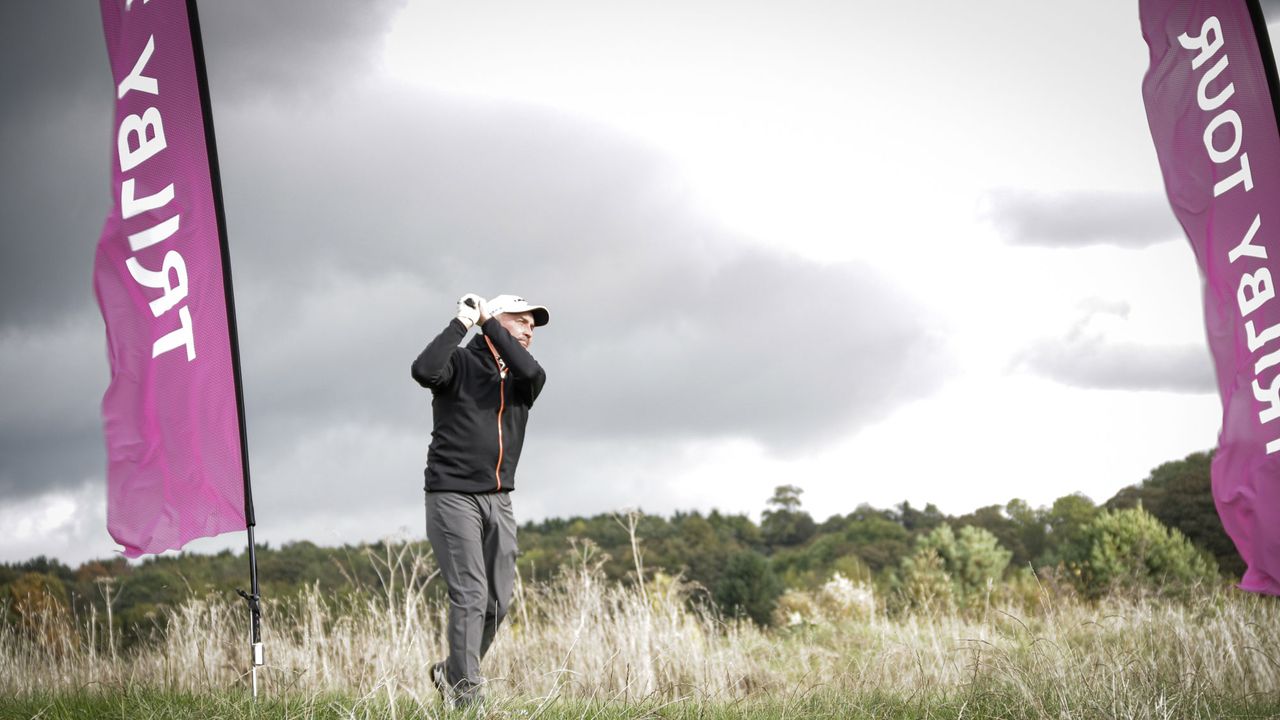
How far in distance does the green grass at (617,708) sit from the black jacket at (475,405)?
1.09m

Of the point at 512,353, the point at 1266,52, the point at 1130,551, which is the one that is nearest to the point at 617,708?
the point at 512,353

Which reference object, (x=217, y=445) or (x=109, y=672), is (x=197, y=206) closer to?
(x=217, y=445)

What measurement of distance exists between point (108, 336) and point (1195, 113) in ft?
20.9

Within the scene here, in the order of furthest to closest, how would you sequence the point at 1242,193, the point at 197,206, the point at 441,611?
the point at 441,611, the point at 1242,193, the point at 197,206

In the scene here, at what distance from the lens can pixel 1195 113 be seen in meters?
5.88

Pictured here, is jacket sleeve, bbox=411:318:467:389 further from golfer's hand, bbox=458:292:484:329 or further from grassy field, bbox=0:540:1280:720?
grassy field, bbox=0:540:1280:720

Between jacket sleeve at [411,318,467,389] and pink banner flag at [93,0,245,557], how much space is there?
1212mm

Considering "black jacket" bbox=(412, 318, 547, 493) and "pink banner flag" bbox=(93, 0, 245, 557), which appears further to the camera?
"pink banner flag" bbox=(93, 0, 245, 557)

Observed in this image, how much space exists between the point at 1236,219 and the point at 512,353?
14.0 feet

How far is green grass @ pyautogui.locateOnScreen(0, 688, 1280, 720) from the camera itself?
4.23m

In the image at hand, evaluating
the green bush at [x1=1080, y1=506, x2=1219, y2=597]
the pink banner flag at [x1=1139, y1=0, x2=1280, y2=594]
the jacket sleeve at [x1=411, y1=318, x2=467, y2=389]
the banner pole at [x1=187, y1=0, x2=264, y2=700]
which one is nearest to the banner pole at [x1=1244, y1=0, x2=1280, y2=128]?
the pink banner flag at [x1=1139, y1=0, x2=1280, y2=594]

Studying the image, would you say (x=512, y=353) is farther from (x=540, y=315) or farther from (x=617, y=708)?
(x=617, y=708)

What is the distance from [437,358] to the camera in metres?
4.75

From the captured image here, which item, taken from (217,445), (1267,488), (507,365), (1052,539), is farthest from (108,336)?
(1052,539)
